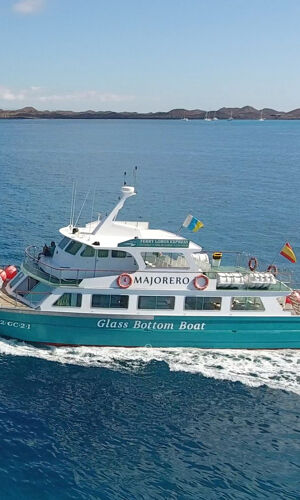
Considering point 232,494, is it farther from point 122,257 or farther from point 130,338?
point 122,257

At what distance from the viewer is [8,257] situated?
139ft

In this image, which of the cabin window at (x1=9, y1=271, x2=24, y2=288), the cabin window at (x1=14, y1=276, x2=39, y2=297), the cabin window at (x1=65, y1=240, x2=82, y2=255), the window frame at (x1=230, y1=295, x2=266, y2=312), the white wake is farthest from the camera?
the cabin window at (x1=9, y1=271, x2=24, y2=288)

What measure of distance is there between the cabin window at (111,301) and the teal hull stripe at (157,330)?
2.27 feet

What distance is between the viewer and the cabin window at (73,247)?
2747 centimetres

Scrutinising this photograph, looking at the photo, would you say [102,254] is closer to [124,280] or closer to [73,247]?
[73,247]

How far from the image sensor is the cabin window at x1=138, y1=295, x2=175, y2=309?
27266 millimetres

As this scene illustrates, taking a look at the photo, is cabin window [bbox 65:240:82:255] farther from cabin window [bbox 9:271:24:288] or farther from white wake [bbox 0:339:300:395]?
white wake [bbox 0:339:300:395]

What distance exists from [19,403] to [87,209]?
1589 inches

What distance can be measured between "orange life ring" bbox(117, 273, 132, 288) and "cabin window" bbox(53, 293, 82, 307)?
83.4 inches

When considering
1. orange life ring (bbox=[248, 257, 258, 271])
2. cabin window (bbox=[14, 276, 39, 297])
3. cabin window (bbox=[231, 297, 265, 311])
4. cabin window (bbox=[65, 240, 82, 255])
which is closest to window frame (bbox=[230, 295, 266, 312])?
cabin window (bbox=[231, 297, 265, 311])

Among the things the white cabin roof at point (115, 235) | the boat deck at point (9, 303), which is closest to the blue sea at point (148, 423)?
the boat deck at point (9, 303)

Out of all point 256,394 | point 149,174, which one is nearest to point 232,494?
point 256,394

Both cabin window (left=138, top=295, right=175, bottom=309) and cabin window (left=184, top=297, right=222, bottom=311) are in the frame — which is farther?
cabin window (left=184, top=297, right=222, bottom=311)

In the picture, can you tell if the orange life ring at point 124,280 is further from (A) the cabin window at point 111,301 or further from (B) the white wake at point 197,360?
(B) the white wake at point 197,360
